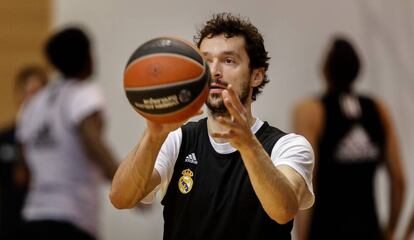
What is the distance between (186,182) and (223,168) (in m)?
0.12

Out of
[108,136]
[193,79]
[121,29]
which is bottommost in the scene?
[108,136]

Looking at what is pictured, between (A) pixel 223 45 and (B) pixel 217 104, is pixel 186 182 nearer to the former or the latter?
(B) pixel 217 104

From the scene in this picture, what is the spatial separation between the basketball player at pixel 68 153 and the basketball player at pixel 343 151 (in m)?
1.14

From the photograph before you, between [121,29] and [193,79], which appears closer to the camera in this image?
[193,79]

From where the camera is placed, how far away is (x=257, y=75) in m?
2.63

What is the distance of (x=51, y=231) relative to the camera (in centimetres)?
480

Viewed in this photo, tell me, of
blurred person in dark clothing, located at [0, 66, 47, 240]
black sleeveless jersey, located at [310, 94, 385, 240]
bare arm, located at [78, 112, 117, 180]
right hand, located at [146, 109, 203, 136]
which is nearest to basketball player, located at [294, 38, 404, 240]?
black sleeveless jersey, located at [310, 94, 385, 240]

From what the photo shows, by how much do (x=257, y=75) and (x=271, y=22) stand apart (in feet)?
10.7

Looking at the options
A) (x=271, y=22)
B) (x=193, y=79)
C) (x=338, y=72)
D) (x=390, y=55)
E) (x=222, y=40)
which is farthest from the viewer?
(x=390, y=55)

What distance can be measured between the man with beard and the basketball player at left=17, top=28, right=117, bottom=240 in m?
2.22

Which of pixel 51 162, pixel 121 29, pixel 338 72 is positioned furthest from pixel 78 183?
pixel 121 29

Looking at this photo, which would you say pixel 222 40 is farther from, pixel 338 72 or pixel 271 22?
pixel 271 22

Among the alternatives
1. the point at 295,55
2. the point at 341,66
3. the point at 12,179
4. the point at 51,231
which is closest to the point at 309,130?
the point at 341,66

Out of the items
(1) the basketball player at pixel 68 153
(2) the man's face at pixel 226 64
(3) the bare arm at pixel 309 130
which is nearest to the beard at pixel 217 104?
(2) the man's face at pixel 226 64
